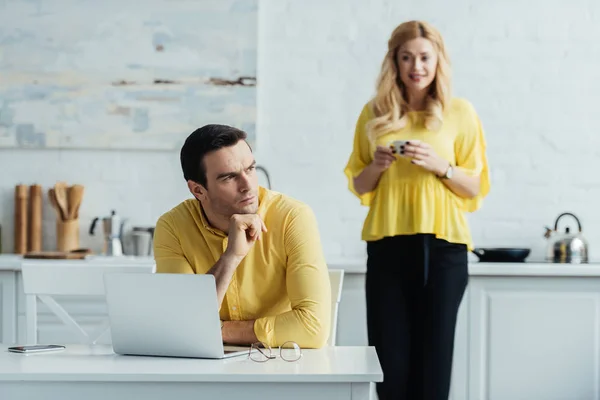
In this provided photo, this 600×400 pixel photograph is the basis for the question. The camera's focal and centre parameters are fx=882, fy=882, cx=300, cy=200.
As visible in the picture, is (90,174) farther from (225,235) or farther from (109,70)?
(225,235)

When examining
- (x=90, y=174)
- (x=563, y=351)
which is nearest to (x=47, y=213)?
(x=90, y=174)

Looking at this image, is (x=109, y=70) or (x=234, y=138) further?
(x=109, y=70)

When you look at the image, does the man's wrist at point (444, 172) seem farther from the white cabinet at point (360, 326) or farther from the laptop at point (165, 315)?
the laptop at point (165, 315)

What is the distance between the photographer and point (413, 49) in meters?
2.84

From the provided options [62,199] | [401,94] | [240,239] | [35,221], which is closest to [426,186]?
[401,94]

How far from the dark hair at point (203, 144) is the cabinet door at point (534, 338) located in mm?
1795

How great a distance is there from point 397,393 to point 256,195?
98cm

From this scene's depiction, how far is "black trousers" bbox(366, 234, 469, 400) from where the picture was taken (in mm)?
2734

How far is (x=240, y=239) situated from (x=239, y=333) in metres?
0.21

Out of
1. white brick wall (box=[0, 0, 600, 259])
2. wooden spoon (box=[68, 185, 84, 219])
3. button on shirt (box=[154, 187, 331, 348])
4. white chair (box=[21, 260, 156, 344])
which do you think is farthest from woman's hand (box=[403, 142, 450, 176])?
wooden spoon (box=[68, 185, 84, 219])

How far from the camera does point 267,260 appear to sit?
82.7 inches

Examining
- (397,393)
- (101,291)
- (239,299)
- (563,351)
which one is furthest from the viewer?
(563,351)

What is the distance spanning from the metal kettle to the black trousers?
1.20m

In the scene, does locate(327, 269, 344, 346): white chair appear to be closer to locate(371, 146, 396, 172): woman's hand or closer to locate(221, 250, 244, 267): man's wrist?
locate(221, 250, 244, 267): man's wrist
